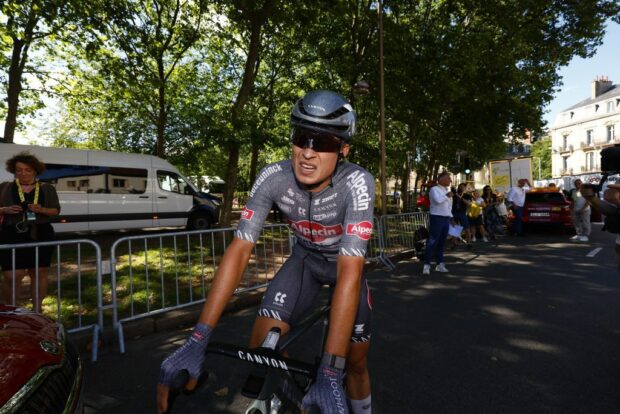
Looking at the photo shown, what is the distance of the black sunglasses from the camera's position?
1.76 m

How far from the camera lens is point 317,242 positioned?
207 centimetres

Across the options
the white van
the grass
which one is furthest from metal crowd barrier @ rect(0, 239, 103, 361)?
the white van

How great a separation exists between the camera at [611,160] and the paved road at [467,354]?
175 cm

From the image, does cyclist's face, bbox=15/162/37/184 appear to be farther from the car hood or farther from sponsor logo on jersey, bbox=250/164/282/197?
sponsor logo on jersey, bbox=250/164/282/197

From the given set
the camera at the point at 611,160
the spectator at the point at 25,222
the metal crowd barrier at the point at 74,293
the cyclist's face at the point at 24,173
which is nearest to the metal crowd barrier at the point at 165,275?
the metal crowd barrier at the point at 74,293

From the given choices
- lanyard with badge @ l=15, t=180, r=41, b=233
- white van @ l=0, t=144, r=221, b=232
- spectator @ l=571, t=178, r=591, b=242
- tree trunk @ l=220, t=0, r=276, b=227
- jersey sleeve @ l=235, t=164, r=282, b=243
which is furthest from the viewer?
spectator @ l=571, t=178, r=591, b=242

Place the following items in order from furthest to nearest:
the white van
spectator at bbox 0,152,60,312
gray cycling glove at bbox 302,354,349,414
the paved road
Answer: the white van
spectator at bbox 0,152,60,312
the paved road
gray cycling glove at bbox 302,354,349,414

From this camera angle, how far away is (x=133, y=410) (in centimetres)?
278

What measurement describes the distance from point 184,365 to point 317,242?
943 millimetres

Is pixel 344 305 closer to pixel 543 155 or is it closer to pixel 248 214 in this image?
pixel 248 214

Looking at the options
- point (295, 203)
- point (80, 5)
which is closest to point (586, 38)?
point (80, 5)

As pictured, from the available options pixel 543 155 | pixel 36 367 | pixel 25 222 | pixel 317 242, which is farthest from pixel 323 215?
pixel 543 155

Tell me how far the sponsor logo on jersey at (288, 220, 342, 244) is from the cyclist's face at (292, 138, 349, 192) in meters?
0.27

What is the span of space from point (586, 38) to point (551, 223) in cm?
A: 850
